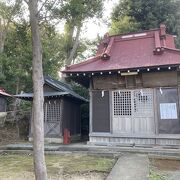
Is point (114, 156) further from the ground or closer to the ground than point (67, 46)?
closer to the ground

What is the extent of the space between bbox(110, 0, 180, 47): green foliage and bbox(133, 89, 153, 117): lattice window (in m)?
11.7

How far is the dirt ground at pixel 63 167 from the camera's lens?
777 cm

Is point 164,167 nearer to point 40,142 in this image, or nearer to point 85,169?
point 85,169

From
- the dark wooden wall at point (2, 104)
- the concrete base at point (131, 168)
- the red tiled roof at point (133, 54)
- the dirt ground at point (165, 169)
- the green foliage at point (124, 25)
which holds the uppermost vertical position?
the green foliage at point (124, 25)

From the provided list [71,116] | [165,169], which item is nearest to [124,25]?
[71,116]

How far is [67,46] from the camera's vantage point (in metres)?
29.3

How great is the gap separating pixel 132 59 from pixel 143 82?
144 centimetres

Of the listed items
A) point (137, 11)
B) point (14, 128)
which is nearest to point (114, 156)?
point (14, 128)

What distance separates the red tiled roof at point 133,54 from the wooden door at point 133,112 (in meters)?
1.41

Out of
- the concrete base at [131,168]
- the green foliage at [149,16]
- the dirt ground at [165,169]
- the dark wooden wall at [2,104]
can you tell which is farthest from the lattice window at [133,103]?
the dark wooden wall at [2,104]

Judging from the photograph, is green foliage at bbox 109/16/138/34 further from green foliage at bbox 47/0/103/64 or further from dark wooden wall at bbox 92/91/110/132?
green foliage at bbox 47/0/103/64

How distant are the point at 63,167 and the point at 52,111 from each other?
7547 mm

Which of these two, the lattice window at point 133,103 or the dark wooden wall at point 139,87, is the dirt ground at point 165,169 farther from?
the lattice window at point 133,103

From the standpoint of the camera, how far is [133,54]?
45.6 feet
